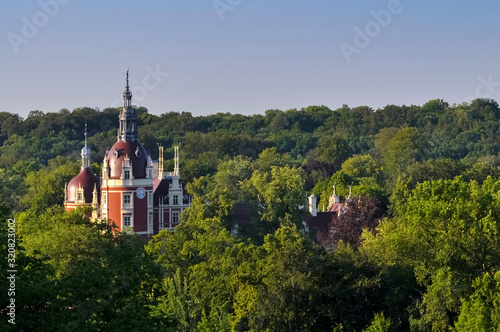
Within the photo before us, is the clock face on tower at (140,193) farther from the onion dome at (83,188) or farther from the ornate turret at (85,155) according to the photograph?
the ornate turret at (85,155)

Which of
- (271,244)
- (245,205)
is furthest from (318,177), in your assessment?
(271,244)

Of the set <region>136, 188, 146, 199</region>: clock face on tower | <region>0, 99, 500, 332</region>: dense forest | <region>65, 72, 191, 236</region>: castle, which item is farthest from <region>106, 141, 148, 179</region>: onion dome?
<region>0, 99, 500, 332</region>: dense forest

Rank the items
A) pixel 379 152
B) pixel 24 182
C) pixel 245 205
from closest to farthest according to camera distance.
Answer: pixel 245 205, pixel 24 182, pixel 379 152

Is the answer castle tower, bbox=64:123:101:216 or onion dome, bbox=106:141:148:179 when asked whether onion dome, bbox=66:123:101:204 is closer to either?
castle tower, bbox=64:123:101:216

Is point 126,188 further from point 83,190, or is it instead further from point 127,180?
point 83,190

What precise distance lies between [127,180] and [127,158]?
1.51 m

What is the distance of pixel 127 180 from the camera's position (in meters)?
83.1

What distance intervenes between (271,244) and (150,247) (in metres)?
10.5

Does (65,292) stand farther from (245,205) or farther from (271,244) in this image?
(245,205)

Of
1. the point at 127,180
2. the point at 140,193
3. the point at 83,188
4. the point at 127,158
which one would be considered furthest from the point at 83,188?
the point at 127,158

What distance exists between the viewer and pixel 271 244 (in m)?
53.7

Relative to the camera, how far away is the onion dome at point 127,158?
272 feet

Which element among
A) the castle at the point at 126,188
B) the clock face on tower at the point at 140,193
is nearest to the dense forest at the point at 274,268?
the castle at the point at 126,188

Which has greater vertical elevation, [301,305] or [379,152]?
[379,152]
